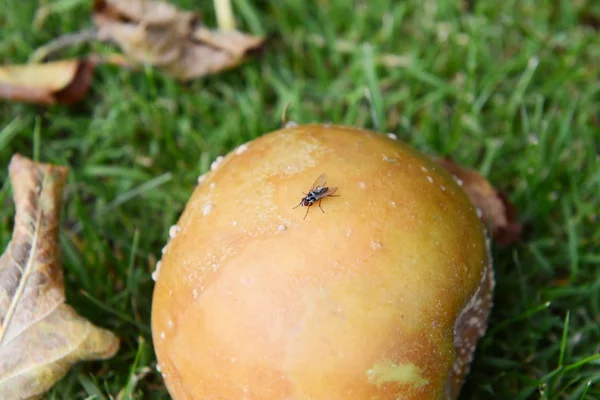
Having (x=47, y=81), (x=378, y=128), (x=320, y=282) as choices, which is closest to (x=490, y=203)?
(x=378, y=128)

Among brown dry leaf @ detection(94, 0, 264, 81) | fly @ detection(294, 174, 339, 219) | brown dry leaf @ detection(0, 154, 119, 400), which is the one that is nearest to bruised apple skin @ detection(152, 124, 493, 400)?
fly @ detection(294, 174, 339, 219)

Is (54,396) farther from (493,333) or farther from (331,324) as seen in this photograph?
(493,333)

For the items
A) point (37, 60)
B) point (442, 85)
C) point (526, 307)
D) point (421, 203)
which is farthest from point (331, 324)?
point (37, 60)

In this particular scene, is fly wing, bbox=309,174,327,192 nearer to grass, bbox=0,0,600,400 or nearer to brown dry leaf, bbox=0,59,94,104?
grass, bbox=0,0,600,400

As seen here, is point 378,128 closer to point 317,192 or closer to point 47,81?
point 317,192

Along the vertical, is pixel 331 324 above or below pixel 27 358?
above
